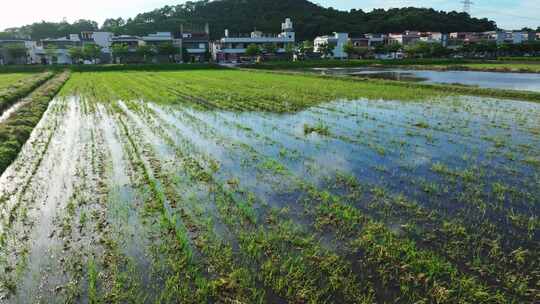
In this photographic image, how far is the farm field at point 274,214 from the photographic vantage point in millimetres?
5223

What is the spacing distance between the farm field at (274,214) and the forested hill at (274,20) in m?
89.3

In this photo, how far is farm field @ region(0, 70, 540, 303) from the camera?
522cm

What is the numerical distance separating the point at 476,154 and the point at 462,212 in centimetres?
489

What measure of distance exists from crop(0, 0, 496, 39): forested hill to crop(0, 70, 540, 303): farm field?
293 feet

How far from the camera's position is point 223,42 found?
251ft

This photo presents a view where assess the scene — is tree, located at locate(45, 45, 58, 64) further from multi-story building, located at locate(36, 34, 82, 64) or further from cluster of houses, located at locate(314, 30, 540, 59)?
cluster of houses, located at locate(314, 30, 540, 59)

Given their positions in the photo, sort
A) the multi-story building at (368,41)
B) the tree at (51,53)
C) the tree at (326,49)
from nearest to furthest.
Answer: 1. the tree at (51,53)
2. the tree at (326,49)
3. the multi-story building at (368,41)

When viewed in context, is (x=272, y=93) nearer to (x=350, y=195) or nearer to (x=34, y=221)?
(x=350, y=195)

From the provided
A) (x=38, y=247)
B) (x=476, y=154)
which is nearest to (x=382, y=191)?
(x=476, y=154)

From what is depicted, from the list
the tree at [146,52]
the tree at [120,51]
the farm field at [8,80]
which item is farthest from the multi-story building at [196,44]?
the farm field at [8,80]

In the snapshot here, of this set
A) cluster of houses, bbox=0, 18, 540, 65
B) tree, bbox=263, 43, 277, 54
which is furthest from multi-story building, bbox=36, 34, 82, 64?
tree, bbox=263, 43, 277, 54

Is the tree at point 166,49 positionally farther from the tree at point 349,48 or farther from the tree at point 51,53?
the tree at point 349,48

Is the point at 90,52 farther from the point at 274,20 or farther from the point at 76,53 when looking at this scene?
the point at 274,20

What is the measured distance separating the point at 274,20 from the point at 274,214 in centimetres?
11023
